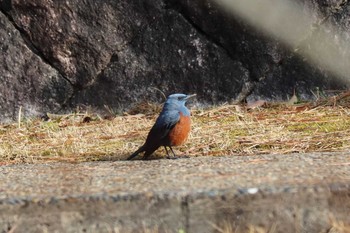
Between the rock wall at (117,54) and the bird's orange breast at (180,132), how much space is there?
4.84ft

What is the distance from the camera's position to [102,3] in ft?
15.9

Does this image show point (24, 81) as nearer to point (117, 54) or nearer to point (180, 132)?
point (117, 54)

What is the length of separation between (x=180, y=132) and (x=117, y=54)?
1.66 m

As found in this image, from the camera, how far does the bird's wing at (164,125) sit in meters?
3.28

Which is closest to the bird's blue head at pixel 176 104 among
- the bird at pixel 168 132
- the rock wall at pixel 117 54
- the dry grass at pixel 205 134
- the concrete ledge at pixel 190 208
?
the bird at pixel 168 132

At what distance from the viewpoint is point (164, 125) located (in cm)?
331

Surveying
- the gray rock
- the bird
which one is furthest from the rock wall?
the bird

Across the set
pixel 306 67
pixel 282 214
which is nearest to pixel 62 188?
pixel 282 214

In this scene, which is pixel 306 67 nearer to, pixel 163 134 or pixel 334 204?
pixel 163 134

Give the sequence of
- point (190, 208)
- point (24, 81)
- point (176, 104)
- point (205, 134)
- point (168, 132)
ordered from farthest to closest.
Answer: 1. point (24, 81)
2. point (205, 134)
3. point (176, 104)
4. point (168, 132)
5. point (190, 208)

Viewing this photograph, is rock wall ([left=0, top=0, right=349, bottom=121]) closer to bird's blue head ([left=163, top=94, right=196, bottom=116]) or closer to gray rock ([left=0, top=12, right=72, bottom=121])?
gray rock ([left=0, top=12, right=72, bottom=121])

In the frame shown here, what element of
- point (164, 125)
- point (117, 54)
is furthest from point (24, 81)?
point (164, 125)

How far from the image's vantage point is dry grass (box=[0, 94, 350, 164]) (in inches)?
134

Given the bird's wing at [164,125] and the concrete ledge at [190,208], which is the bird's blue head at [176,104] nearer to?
the bird's wing at [164,125]
